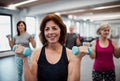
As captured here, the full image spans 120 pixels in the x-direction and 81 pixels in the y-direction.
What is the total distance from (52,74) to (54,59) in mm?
120

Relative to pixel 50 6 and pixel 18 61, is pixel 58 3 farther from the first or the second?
pixel 18 61

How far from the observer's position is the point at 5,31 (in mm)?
7504

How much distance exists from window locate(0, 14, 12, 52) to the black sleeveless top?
6524mm

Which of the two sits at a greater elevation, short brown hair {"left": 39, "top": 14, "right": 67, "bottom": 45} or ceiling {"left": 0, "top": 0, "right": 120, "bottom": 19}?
ceiling {"left": 0, "top": 0, "right": 120, "bottom": 19}

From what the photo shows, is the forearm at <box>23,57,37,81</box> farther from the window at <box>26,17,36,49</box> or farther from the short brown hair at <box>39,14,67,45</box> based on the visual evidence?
the window at <box>26,17,36,49</box>

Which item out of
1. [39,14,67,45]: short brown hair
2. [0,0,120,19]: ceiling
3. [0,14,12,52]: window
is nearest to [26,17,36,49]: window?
[0,0,120,19]: ceiling

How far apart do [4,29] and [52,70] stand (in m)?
6.88

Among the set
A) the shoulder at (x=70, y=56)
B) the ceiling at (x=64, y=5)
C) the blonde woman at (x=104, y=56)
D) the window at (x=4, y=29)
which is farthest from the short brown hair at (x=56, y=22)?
the window at (x=4, y=29)

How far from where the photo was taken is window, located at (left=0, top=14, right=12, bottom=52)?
7270 millimetres

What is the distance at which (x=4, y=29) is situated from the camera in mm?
7453

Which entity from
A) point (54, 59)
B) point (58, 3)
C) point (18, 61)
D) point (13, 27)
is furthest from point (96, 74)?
point (13, 27)

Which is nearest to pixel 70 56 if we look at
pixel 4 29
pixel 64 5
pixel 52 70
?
pixel 52 70

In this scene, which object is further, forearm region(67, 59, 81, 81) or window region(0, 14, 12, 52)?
window region(0, 14, 12, 52)

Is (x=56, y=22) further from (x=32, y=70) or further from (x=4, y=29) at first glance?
(x=4, y=29)
